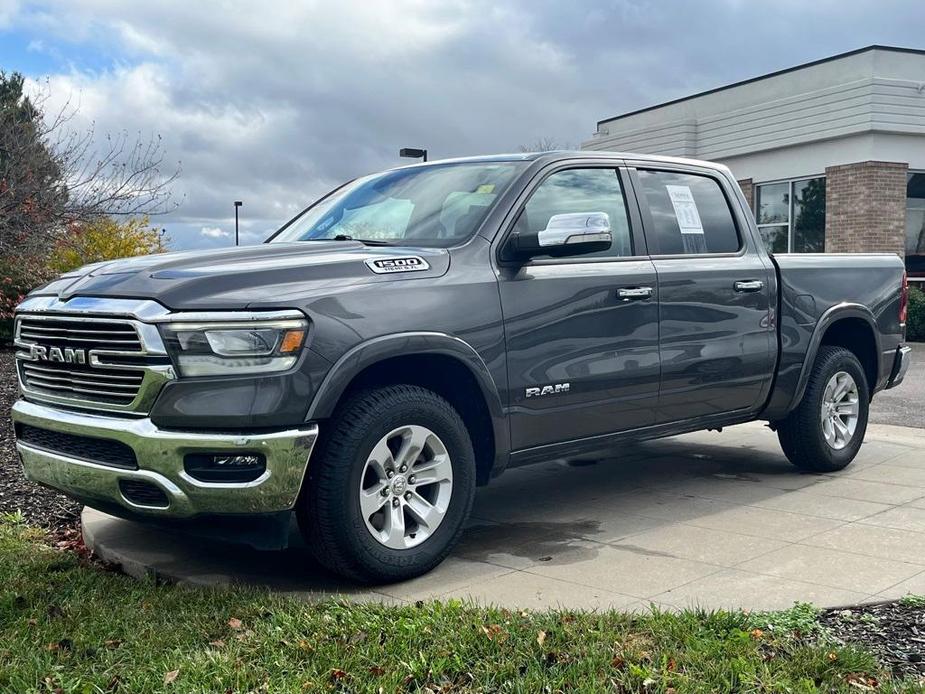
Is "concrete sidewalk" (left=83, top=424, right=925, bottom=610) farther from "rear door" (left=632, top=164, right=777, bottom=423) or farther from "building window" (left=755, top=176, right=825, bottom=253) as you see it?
"building window" (left=755, top=176, right=825, bottom=253)

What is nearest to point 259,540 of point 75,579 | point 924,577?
point 75,579

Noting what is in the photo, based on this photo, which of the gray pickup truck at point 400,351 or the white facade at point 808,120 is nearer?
the gray pickup truck at point 400,351

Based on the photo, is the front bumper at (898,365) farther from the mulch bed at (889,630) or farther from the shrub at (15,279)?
the shrub at (15,279)

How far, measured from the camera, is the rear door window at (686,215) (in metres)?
6.06

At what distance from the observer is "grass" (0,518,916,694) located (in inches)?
135

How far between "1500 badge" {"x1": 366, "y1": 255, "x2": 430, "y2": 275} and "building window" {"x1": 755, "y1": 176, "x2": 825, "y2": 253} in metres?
18.8

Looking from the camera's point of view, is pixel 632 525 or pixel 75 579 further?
pixel 632 525

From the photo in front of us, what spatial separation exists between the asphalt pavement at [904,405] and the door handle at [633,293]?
523cm

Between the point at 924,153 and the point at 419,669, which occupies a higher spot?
the point at 924,153

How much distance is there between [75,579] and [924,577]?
3.82 metres

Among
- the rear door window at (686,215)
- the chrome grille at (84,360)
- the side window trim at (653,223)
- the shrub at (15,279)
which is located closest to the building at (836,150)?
the shrub at (15,279)

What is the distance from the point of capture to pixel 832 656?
11.7 ft

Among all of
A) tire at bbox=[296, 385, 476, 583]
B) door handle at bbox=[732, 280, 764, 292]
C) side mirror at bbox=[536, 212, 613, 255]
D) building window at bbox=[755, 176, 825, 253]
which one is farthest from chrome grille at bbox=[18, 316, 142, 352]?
A: building window at bbox=[755, 176, 825, 253]

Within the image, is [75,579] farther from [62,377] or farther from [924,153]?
[924,153]
